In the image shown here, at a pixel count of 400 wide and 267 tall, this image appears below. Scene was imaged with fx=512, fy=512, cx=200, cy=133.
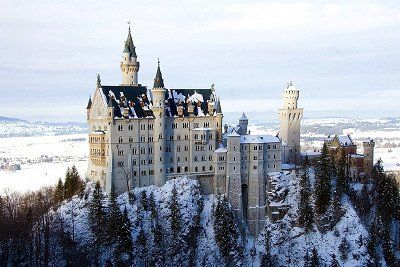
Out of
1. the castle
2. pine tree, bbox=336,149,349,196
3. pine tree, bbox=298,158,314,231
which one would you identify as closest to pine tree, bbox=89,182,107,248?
the castle

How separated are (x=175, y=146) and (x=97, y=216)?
22348 millimetres

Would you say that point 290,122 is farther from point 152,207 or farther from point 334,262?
point 152,207

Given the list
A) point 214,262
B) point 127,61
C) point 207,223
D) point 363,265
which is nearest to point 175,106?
point 127,61

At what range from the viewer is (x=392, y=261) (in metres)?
98.0

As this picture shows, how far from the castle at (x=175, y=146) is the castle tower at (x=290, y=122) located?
12.5m

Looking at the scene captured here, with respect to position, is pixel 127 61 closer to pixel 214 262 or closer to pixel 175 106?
pixel 175 106

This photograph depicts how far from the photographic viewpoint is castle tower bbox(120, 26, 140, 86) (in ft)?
376

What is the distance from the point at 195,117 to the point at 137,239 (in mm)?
28643

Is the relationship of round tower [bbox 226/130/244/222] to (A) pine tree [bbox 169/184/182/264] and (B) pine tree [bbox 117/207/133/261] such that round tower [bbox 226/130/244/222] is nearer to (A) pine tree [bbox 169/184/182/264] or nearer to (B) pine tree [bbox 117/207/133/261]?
(A) pine tree [bbox 169/184/182/264]

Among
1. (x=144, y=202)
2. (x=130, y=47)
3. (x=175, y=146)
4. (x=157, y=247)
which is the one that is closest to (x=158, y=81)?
(x=175, y=146)

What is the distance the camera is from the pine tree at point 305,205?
339 feet

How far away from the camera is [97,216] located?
317ft

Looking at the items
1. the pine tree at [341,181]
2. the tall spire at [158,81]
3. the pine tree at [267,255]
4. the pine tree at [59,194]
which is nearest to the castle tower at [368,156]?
the pine tree at [341,181]

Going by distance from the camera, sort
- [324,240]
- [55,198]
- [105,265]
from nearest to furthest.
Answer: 1. [105,265]
2. [324,240]
3. [55,198]
